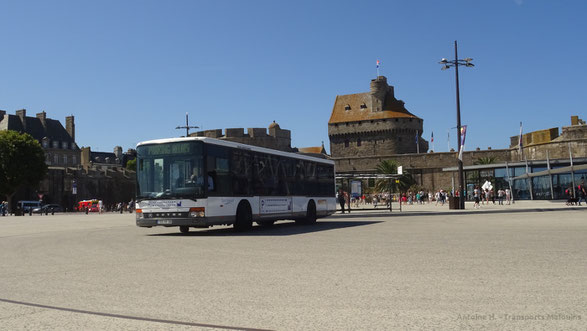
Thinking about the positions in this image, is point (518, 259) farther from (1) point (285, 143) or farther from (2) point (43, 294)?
(1) point (285, 143)

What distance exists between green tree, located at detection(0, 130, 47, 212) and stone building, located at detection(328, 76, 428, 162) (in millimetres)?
49016

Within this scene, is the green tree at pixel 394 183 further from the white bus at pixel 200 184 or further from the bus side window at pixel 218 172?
the bus side window at pixel 218 172

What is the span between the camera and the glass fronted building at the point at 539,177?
155 ft

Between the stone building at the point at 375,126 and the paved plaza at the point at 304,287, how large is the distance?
8874 cm

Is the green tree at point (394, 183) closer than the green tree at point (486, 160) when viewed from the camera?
Yes

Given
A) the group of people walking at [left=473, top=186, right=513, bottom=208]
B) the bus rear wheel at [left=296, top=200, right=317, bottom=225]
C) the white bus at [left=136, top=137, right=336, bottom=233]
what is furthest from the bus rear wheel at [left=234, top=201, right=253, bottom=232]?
the group of people walking at [left=473, top=186, right=513, bottom=208]

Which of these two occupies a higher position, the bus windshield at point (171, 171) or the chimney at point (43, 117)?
the chimney at point (43, 117)

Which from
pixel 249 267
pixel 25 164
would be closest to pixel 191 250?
pixel 249 267

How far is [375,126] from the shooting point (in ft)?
333

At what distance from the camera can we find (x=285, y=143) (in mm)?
92875

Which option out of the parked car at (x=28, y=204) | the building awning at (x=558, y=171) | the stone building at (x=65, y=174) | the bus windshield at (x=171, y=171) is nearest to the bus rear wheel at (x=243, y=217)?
the bus windshield at (x=171, y=171)

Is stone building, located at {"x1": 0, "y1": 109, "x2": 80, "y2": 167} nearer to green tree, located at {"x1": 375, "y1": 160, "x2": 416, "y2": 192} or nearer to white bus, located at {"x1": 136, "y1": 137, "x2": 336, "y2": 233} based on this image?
green tree, located at {"x1": 375, "y1": 160, "x2": 416, "y2": 192}

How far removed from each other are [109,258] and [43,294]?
Result: 410 cm

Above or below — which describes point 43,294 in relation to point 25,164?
below
